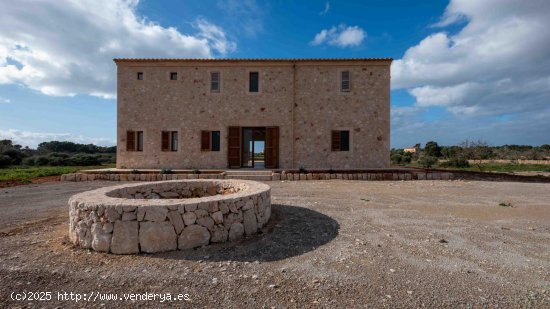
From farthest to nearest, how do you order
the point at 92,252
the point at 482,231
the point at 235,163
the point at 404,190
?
1. the point at 235,163
2. the point at 404,190
3. the point at 482,231
4. the point at 92,252

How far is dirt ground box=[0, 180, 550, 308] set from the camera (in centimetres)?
274

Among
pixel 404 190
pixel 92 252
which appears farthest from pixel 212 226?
pixel 404 190

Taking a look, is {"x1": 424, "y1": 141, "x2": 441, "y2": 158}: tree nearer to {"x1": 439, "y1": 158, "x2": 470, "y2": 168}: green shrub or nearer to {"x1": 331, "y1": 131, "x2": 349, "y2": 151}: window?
{"x1": 439, "y1": 158, "x2": 470, "y2": 168}: green shrub

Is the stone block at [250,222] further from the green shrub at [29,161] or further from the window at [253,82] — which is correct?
the green shrub at [29,161]

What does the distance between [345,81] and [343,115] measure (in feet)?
6.84

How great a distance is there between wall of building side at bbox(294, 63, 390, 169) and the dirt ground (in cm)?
899

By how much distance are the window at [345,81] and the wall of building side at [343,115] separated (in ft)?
0.63

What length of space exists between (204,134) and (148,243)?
11618 mm

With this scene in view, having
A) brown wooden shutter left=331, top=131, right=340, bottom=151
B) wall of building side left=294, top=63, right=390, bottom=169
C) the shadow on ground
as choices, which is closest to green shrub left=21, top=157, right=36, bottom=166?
wall of building side left=294, top=63, right=390, bottom=169

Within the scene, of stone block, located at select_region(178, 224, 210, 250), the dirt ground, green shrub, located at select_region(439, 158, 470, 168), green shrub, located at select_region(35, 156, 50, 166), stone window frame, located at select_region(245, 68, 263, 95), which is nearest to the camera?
the dirt ground

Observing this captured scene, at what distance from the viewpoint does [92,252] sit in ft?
12.8

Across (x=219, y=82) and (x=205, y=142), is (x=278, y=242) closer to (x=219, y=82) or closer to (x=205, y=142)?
(x=205, y=142)

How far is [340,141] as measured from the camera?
14945 mm

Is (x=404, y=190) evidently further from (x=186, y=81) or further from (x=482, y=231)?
(x=186, y=81)
